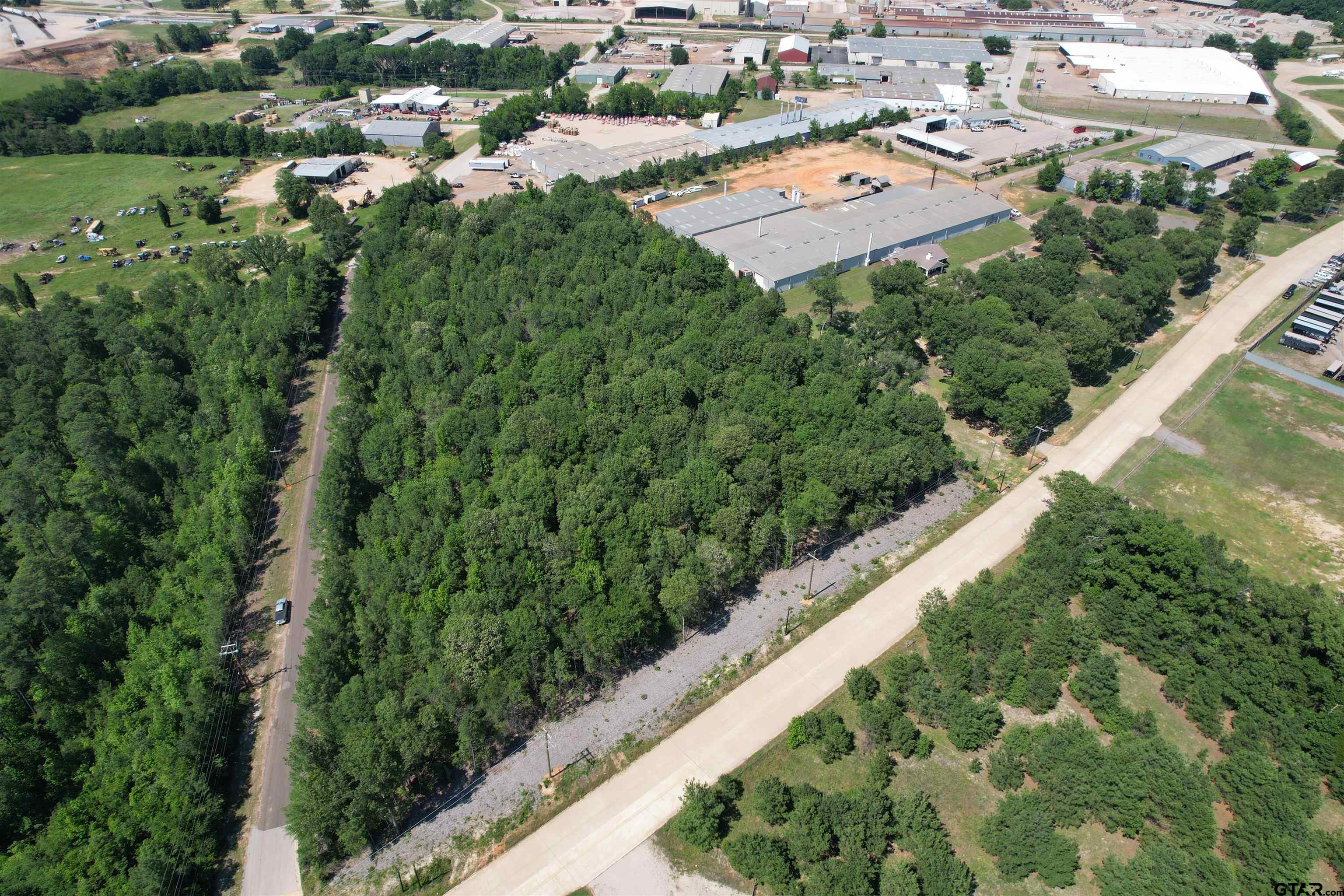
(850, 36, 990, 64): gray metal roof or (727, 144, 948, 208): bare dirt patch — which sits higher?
(850, 36, 990, 64): gray metal roof

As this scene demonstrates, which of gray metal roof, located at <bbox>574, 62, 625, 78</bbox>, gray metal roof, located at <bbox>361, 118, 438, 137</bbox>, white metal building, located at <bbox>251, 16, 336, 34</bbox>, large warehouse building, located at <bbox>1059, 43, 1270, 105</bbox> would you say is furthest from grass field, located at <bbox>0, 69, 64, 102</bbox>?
large warehouse building, located at <bbox>1059, 43, 1270, 105</bbox>

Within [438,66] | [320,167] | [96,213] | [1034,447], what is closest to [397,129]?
[320,167]

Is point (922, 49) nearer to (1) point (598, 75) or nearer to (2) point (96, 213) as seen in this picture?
(1) point (598, 75)

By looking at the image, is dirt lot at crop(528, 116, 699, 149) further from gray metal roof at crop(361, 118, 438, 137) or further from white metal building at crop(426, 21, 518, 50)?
white metal building at crop(426, 21, 518, 50)

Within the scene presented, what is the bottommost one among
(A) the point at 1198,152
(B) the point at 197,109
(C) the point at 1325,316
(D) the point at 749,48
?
(C) the point at 1325,316

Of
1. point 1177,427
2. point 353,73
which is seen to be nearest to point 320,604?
point 1177,427

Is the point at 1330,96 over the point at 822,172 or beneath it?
over

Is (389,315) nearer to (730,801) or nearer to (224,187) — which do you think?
(730,801)
